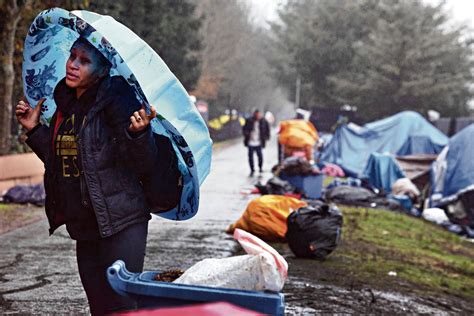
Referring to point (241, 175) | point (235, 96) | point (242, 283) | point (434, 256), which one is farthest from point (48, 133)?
point (235, 96)

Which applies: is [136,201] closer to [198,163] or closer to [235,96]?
[198,163]

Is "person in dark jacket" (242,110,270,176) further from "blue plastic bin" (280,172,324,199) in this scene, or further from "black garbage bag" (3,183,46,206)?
"black garbage bag" (3,183,46,206)

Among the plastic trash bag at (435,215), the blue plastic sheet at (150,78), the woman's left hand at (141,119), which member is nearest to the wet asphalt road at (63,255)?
the blue plastic sheet at (150,78)

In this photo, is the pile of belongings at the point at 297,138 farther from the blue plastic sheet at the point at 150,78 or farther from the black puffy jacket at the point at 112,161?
the black puffy jacket at the point at 112,161

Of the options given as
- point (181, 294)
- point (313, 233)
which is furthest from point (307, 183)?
point (181, 294)

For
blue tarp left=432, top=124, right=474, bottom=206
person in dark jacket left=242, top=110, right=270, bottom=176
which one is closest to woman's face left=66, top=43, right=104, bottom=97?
blue tarp left=432, top=124, right=474, bottom=206

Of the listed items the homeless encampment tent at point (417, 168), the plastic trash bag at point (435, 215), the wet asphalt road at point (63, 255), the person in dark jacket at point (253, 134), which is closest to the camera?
the wet asphalt road at point (63, 255)

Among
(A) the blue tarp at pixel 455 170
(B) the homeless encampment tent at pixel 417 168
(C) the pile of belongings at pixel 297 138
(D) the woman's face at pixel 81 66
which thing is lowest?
(B) the homeless encampment tent at pixel 417 168

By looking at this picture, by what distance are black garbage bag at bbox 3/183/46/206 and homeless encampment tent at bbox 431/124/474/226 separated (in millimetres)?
8365

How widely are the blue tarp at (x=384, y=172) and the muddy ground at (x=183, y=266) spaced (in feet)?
34.3

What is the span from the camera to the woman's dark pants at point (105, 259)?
361 cm

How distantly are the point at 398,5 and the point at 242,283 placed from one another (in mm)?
44227

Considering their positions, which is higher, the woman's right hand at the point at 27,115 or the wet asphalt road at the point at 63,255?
the woman's right hand at the point at 27,115

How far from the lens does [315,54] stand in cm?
5528
